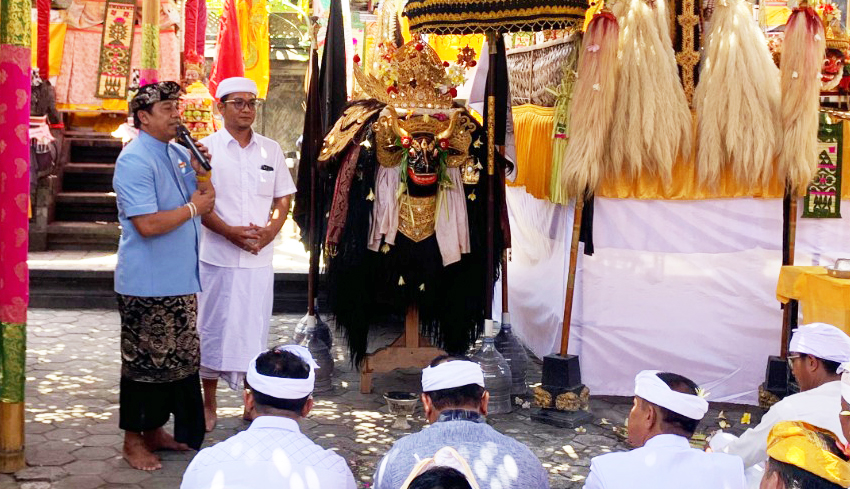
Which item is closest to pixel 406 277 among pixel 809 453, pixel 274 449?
pixel 274 449

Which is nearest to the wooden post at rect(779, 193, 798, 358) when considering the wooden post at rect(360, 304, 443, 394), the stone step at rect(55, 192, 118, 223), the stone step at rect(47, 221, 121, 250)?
the wooden post at rect(360, 304, 443, 394)

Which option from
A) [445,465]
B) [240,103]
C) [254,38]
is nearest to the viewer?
[445,465]

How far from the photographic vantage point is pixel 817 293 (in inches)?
215

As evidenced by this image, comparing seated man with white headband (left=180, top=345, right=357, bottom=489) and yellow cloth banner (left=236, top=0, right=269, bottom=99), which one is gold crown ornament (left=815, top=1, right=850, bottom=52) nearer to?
seated man with white headband (left=180, top=345, right=357, bottom=489)

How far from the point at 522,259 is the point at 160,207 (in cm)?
399

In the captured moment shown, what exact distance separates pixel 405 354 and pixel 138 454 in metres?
2.09

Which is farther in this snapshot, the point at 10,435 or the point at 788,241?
the point at 788,241

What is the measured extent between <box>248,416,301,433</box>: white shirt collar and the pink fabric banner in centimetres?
231

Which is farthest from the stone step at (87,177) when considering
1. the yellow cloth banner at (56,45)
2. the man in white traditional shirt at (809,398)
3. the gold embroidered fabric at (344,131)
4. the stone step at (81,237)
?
the man in white traditional shirt at (809,398)

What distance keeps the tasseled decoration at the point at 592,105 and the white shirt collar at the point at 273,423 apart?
11.2 ft

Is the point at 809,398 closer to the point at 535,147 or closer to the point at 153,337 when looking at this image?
the point at 153,337

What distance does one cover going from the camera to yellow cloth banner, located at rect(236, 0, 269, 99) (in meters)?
12.5

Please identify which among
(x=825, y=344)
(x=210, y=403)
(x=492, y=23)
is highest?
(x=492, y=23)

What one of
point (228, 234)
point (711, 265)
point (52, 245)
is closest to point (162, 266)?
point (228, 234)
